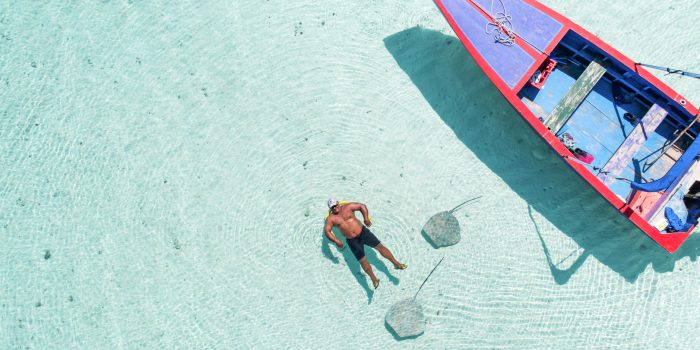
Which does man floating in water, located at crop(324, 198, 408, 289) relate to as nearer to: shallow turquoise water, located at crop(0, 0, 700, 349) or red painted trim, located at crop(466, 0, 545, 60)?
shallow turquoise water, located at crop(0, 0, 700, 349)

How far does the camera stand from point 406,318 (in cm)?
743

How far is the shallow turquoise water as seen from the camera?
745 centimetres

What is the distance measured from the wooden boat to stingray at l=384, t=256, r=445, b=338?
3008 mm

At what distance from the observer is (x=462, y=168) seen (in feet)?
25.3

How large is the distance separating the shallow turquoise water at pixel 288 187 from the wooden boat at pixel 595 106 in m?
0.69

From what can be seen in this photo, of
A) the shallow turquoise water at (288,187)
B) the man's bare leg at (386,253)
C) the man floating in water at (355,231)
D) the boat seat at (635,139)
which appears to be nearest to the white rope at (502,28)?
the shallow turquoise water at (288,187)

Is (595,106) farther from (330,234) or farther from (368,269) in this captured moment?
(330,234)

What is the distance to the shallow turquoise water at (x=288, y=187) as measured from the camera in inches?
293

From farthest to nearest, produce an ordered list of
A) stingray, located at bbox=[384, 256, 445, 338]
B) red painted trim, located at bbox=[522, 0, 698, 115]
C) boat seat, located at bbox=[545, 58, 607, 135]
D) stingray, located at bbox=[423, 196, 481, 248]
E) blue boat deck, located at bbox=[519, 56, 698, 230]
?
stingray, located at bbox=[423, 196, 481, 248] < stingray, located at bbox=[384, 256, 445, 338] < blue boat deck, located at bbox=[519, 56, 698, 230] < boat seat, located at bbox=[545, 58, 607, 135] < red painted trim, located at bbox=[522, 0, 698, 115]

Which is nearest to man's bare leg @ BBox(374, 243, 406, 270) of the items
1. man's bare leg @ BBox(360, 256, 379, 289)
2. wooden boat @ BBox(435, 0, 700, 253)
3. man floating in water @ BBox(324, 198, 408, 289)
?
man floating in water @ BBox(324, 198, 408, 289)

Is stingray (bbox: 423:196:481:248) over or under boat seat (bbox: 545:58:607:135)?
under

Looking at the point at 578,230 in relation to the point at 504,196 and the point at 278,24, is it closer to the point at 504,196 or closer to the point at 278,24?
the point at 504,196

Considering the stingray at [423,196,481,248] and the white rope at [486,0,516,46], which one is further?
the stingray at [423,196,481,248]

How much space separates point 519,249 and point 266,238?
382 centimetres
